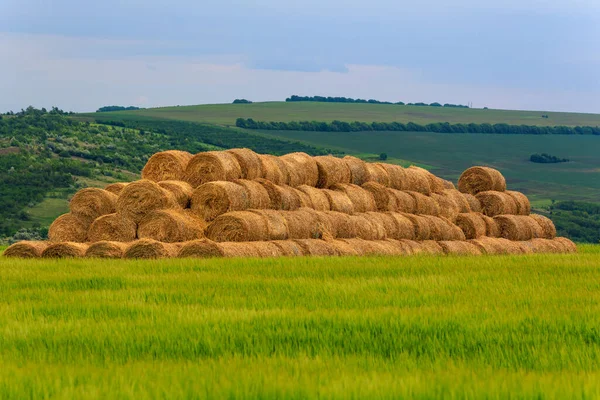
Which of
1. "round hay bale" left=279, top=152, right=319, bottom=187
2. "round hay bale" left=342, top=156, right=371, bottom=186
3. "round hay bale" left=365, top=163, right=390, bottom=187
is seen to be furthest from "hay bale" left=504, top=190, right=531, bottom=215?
"round hay bale" left=279, top=152, right=319, bottom=187

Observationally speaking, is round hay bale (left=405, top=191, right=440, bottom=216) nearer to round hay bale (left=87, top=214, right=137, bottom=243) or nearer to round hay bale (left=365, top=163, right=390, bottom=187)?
round hay bale (left=365, top=163, right=390, bottom=187)

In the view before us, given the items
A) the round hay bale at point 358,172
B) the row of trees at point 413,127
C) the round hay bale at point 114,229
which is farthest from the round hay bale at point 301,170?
the row of trees at point 413,127

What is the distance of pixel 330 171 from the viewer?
28172 millimetres

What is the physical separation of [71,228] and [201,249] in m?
4.96

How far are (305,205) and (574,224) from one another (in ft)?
173

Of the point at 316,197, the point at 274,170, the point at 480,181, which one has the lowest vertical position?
the point at 480,181

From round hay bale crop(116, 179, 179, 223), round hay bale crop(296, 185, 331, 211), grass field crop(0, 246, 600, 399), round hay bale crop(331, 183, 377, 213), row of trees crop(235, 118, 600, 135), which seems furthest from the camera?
row of trees crop(235, 118, 600, 135)

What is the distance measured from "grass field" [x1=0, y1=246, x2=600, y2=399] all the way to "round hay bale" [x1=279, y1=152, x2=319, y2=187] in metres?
7.86

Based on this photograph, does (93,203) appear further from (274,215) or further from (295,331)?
(295,331)

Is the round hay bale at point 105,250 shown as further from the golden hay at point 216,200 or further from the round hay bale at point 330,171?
the round hay bale at point 330,171

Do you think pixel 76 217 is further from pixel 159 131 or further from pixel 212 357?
pixel 159 131

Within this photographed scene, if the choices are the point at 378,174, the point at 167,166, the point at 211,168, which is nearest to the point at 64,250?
the point at 211,168

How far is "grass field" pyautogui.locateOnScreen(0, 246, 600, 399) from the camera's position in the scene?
28.8 ft

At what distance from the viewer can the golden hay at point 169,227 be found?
75.4 feet
